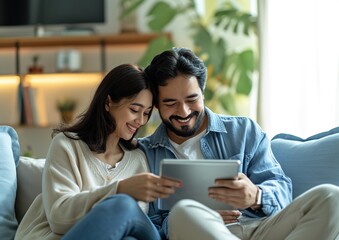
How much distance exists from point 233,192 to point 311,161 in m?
0.42

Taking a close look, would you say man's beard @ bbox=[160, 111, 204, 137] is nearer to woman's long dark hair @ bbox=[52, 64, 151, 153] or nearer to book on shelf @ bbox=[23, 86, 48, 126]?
woman's long dark hair @ bbox=[52, 64, 151, 153]

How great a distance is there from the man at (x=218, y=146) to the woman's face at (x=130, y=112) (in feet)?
0.26

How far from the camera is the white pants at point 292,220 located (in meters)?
1.68

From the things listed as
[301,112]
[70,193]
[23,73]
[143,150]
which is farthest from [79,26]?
[70,193]

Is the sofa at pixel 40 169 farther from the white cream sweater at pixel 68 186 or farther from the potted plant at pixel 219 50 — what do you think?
the potted plant at pixel 219 50

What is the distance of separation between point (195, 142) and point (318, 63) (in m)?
1.32

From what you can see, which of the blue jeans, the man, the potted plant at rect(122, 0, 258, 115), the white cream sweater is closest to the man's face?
the man

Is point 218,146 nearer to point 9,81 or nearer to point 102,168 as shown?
point 102,168

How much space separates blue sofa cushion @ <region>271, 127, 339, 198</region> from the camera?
2148 millimetres

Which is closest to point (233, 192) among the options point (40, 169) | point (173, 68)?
point (173, 68)

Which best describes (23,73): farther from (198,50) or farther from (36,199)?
(36,199)

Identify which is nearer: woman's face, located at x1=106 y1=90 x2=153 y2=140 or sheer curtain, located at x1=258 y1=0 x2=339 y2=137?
woman's face, located at x1=106 y1=90 x2=153 y2=140

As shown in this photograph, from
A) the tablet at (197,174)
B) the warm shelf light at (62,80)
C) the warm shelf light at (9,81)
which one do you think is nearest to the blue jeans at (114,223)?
the tablet at (197,174)

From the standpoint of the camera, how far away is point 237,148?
222 cm
